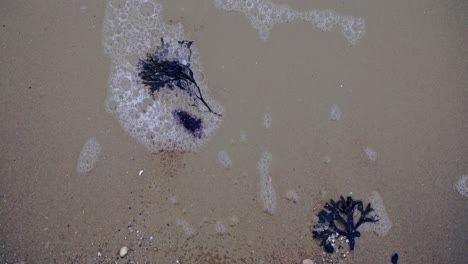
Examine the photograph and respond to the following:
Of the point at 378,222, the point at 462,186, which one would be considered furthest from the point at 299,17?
the point at 462,186

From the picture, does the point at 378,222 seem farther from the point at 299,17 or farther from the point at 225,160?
the point at 299,17

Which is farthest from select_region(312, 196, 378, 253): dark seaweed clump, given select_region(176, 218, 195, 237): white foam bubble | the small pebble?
the small pebble

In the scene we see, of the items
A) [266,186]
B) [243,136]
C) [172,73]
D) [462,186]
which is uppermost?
[462,186]

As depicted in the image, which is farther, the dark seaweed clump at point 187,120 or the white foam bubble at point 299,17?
the white foam bubble at point 299,17

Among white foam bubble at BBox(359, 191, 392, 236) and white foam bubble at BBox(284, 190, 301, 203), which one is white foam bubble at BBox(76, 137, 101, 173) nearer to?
white foam bubble at BBox(284, 190, 301, 203)

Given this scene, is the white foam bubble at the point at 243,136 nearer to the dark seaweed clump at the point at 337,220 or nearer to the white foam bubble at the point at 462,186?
the dark seaweed clump at the point at 337,220

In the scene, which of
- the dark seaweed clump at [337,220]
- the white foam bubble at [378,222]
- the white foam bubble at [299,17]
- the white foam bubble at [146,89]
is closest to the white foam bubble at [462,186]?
the white foam bubble at [378,222]

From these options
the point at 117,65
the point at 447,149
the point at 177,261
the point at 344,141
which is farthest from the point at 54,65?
the point at 447,149
